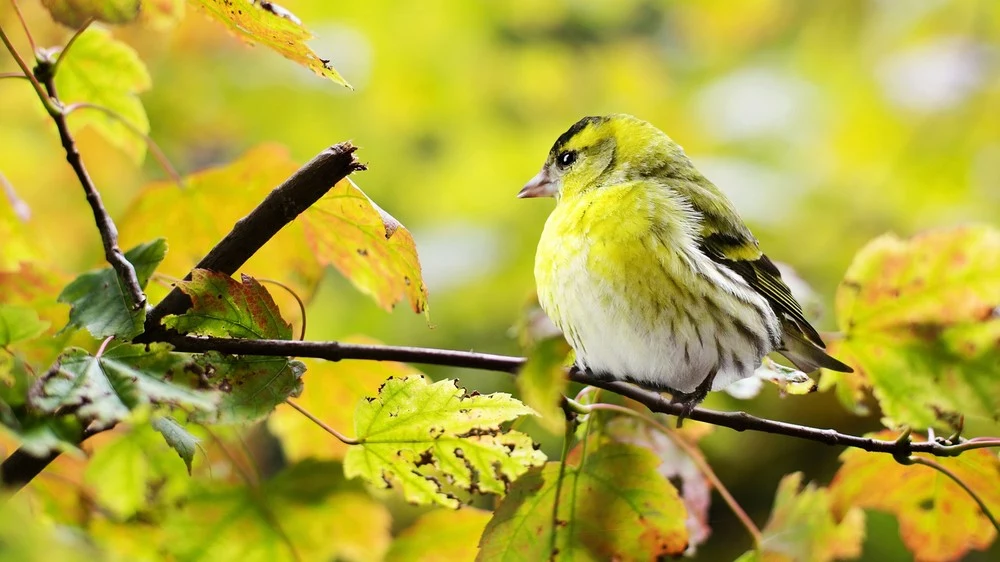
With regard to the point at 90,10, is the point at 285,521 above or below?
below

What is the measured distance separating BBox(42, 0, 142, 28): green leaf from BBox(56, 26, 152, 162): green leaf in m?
0.14

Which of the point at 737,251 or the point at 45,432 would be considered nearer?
the point at 45,432

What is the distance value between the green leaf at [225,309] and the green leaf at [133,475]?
0.27 meters

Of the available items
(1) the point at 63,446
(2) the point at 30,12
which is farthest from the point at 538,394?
(2) the point at 30,12

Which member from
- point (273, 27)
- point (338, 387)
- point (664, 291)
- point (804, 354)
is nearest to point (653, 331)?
point (664, 291)

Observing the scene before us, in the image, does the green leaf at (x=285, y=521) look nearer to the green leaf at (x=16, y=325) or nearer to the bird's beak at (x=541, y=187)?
the green leaf at (x=16, y=325)

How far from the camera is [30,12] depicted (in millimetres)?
1335

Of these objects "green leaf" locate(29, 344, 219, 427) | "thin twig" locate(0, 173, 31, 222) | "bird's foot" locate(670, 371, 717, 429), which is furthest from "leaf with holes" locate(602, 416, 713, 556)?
"thin twig" locate(0, 173, 31, 222)

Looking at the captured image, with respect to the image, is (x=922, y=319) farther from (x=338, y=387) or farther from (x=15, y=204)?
(x=15, y=204)

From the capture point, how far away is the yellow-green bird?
0.75m

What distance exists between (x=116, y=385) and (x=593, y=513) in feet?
1.08

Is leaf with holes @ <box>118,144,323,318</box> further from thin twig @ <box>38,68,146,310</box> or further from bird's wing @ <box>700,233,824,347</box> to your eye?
bird's wing @ <box>700,233,824,347</box>

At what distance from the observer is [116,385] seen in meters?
0.43

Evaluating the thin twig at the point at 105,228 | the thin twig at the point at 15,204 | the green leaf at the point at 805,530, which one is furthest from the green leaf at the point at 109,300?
the green leaf at the point at 805,530
